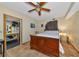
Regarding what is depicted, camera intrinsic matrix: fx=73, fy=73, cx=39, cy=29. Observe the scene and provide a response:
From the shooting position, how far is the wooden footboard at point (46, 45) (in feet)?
9.71

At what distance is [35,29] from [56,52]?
171 inches

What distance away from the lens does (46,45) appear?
10.8ft

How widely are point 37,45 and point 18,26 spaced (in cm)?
202

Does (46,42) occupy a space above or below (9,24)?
below

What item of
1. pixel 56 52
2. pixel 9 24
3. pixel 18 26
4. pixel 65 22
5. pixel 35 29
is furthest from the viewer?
pixel 35 29

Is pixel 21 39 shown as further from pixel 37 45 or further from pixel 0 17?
pixel 0 17

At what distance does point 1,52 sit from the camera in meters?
3.08

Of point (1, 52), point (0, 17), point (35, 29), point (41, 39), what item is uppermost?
point (0, 17)

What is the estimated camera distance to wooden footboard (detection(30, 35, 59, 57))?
2960 mm

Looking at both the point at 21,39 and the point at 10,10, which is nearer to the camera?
the point at 10,10

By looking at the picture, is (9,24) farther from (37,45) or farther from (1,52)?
(37,45)

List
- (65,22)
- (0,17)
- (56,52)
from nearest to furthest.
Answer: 1. (56,52)
2. (0,17)
3. (65,22)

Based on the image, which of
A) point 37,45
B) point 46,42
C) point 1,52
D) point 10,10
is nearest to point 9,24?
point 10,10

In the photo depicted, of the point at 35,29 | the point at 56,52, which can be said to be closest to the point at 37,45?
the point at 56,52
